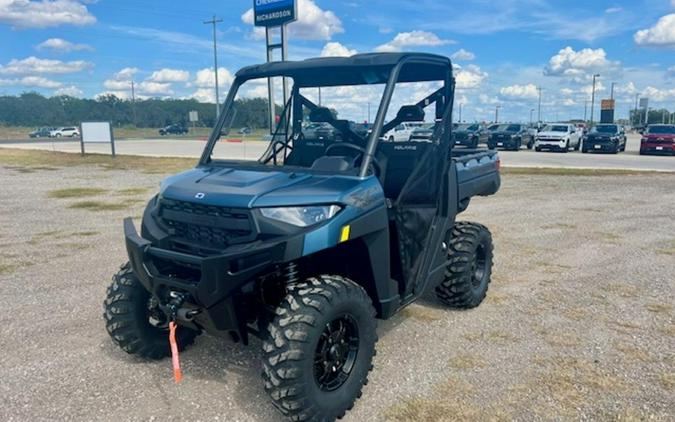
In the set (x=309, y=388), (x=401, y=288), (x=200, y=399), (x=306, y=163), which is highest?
(x=306, y=163)

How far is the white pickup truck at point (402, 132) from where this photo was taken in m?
4.49

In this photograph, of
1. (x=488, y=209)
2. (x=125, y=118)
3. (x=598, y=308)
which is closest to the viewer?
(x=598, y=308)

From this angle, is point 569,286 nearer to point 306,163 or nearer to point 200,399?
point 306,163

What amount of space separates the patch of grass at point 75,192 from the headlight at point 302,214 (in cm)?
1177

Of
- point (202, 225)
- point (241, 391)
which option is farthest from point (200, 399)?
point (202, 225)

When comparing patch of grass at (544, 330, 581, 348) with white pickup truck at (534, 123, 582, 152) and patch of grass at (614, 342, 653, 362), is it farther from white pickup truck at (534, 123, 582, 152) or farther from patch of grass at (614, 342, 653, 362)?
white pickup truck at (534, 123, 582, 152)

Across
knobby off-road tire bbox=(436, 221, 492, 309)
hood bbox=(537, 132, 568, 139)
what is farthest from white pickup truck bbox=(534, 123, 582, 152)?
knobby off-road tire bbox=(436, 221, 492, 309)

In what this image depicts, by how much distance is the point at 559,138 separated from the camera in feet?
100

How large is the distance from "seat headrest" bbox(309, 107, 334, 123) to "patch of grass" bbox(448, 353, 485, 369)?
2.20m

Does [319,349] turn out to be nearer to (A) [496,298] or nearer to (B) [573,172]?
(A) [496,298]

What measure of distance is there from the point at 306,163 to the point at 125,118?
10719cm

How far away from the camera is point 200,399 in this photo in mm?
3564

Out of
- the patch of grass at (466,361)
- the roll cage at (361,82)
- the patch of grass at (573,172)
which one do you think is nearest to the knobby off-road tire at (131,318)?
the roll cage at (361,82)

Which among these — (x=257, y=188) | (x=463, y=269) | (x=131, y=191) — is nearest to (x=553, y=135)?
(x=131, y=191)
